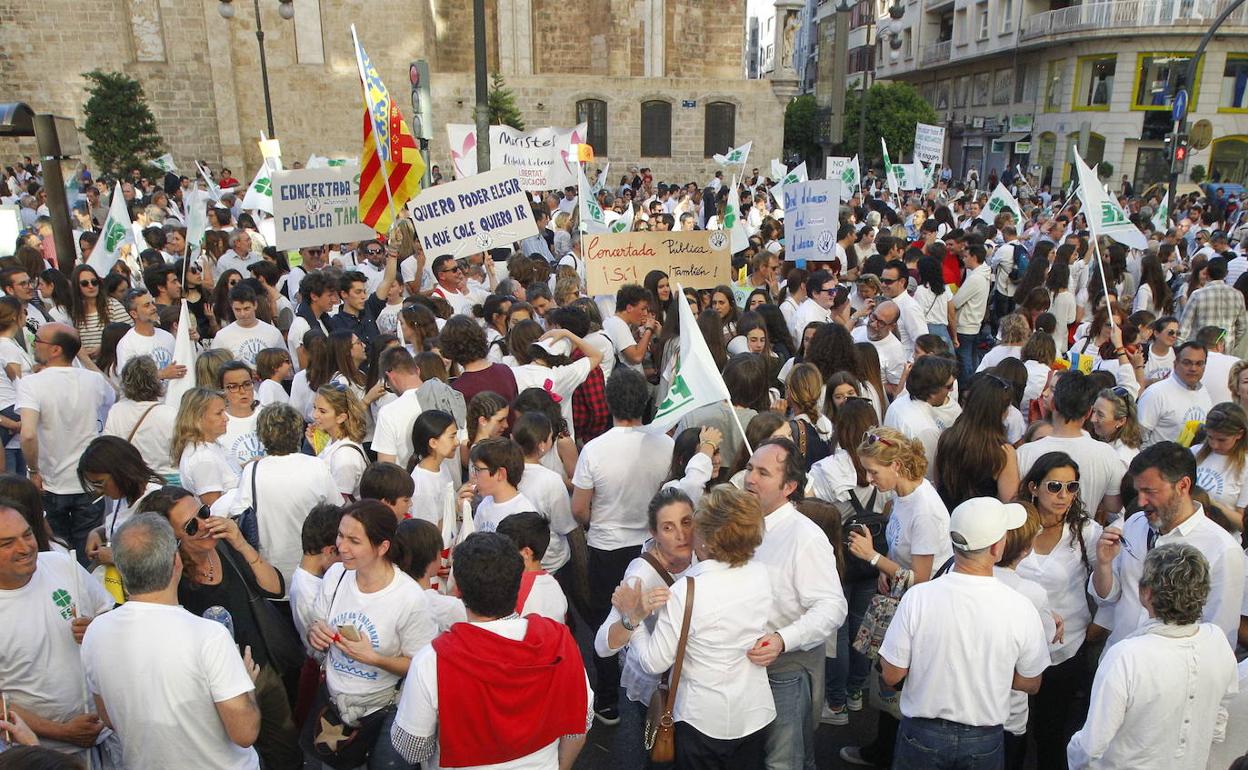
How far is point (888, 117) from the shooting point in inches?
1543

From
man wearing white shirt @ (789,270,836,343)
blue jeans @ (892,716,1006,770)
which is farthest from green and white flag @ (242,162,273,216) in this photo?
blue jeans @ (892,716,1006,770)

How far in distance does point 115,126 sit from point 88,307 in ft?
72.7

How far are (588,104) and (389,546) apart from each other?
107ft

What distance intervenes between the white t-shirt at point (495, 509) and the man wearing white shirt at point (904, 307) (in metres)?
4.29

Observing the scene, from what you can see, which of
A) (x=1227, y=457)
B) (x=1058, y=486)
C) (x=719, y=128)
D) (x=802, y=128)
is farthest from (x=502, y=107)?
(x=1058, y=486)

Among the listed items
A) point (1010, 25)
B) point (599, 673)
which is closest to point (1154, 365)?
point (599, 673)

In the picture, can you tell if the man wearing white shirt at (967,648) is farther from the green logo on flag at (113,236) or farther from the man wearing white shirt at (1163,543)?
the green logo on flag at (113,236)

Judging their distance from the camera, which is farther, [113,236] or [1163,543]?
[113,236]

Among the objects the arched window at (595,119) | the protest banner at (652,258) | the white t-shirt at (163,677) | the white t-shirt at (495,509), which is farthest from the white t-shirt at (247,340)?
the arched window at (595,119)

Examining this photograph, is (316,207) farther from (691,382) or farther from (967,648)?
(967,648)

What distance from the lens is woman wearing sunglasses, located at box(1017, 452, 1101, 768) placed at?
3592mm

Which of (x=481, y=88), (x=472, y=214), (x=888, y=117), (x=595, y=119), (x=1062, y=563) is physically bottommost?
(x=1062, y=563)

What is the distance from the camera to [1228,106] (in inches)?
1371

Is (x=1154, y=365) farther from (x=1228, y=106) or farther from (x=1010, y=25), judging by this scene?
(x=1010, y=25)
